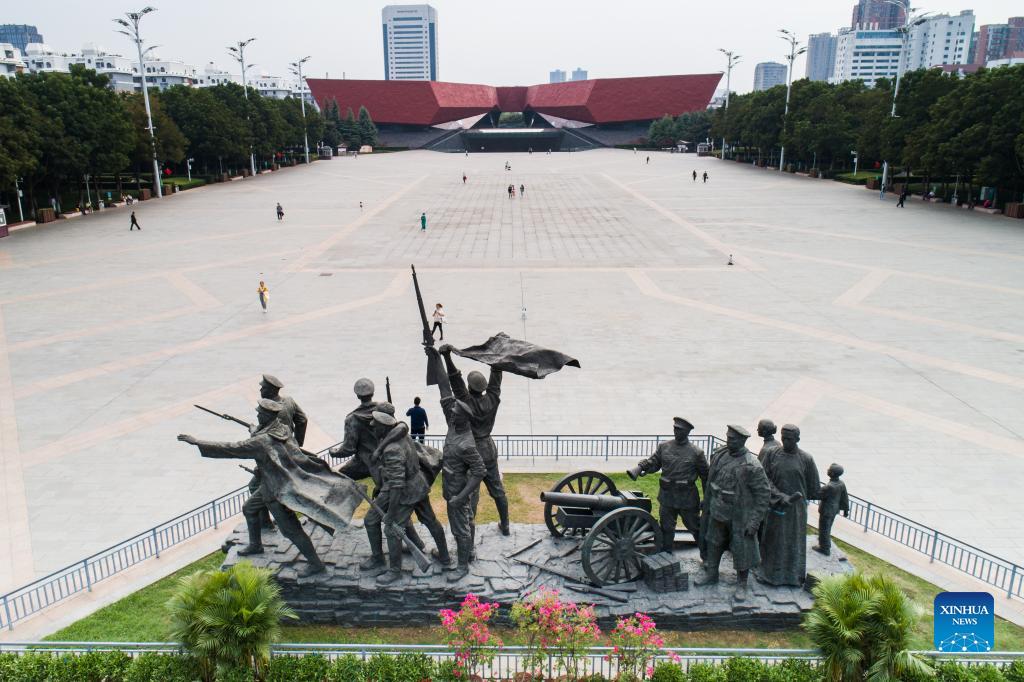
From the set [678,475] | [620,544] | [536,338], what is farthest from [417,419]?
[536,338]

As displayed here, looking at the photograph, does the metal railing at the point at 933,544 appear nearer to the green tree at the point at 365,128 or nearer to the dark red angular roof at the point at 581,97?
the green tree at the point at 365,128

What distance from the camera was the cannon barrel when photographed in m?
8.55

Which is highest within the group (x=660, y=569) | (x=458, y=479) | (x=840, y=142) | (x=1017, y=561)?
(x=840, y=142)

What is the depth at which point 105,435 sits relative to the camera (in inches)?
523

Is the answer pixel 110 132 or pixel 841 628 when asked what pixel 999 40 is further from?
pixel 841 628

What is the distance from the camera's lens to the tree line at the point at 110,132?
34.5 m

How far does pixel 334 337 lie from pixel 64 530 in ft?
30.9

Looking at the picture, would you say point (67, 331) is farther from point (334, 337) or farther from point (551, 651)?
point (551, 651)

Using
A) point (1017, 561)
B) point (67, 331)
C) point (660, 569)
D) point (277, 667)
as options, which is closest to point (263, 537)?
point (277, 667)

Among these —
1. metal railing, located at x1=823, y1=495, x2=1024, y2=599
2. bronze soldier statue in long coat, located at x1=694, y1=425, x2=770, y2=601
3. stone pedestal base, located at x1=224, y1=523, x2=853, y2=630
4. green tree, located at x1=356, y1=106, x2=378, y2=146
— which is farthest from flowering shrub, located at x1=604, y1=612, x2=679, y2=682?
green tree, located at x1=356, y1=106, x2=378, y2=146

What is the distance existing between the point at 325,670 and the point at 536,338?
12.5 metres

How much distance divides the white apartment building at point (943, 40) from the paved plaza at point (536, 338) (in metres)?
190

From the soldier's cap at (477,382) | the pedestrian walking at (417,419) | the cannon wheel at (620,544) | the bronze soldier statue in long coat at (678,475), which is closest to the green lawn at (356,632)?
the cannon wheel at (620,544)

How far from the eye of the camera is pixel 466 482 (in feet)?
27.6
